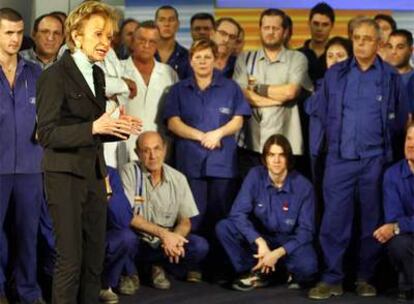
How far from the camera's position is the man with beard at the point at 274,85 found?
17.8ft

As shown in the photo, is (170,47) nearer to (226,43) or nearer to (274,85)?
(226,43)

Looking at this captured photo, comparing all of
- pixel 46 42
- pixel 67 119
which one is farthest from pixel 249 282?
pixel 67 119

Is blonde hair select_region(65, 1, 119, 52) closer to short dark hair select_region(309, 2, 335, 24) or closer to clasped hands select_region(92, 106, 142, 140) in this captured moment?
clasped hands select_region(92, 106, 142, 140)

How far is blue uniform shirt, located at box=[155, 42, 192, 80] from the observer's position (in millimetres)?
5816

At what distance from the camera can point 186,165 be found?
539 centimetres

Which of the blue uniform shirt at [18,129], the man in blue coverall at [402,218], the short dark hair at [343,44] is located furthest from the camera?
the short dark hair at [343,44]

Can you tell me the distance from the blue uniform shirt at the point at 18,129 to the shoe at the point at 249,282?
127cm

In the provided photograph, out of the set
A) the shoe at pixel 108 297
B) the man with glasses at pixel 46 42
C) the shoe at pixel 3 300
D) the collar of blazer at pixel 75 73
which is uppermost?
the man with glasses at pixel 46 42

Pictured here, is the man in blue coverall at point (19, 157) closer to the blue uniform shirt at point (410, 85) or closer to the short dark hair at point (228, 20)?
the short dark hair at point (228, 20)

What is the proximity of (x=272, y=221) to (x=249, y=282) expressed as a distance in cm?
36

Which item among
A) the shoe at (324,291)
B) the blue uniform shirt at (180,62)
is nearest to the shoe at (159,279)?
the shoe at (324,291)

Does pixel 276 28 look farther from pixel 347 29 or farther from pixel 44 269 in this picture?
pixel 44 269

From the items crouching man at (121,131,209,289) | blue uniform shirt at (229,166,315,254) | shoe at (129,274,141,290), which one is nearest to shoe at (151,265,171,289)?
crouching man at (121,131,209,289)

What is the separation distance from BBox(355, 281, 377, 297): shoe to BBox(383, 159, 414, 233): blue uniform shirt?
0.37m
